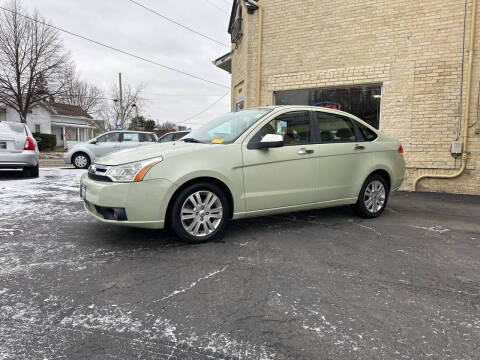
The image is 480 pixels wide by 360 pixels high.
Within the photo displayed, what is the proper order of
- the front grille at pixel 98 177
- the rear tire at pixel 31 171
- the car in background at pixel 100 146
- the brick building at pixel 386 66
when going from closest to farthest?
the front grille at pixel 98 177
the brick building at pixel 386 66
the rear tire at pixel 31 171
the car in background at pixel 100 146

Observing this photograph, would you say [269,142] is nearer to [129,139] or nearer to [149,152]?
[149,152]

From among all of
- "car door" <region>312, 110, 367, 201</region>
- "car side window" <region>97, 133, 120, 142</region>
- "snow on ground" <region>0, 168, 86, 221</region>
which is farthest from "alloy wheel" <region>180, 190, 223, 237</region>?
"car side window" <region>97, 133, 120, 142</region>

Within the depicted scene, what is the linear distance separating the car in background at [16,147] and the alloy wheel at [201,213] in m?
7.43

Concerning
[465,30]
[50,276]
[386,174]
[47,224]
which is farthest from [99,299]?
[465,30]

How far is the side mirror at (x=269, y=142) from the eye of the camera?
4335 millimetres

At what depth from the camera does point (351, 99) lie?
30.9 feet

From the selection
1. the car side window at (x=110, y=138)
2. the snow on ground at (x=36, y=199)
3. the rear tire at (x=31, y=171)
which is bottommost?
the snow on ground at (x=36, y=199)

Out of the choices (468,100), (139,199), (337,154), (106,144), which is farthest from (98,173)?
(106,144)

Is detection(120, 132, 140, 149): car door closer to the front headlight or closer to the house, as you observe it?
the front headlight

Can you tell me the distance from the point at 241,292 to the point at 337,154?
2.89 metres

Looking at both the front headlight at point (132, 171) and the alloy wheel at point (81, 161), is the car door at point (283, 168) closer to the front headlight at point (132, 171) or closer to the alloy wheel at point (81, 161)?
the front headlight at point (132, 171)

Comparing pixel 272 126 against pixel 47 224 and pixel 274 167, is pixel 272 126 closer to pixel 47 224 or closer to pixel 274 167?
pixel 274 167

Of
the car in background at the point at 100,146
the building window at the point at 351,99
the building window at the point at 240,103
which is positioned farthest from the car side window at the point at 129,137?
the building window at the point at 351,99

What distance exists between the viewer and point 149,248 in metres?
3.95
